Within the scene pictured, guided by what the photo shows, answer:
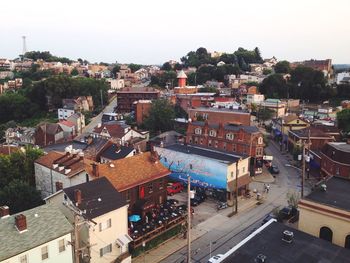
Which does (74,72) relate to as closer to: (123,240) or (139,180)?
(139,180)

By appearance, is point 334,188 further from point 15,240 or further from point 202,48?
point 202,48

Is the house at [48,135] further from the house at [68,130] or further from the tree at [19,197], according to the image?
the tree at [19,197]

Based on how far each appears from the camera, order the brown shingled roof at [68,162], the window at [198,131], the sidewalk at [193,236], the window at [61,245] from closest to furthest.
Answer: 1. the window at [61,245]
2. the sidewalk at [193,236]
3. the brown shingled roof at [68,162]
4. the window at [198,131]

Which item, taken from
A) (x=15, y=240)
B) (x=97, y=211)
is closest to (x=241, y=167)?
(x=97, y=211)

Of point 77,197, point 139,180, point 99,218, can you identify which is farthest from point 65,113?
point 99,218

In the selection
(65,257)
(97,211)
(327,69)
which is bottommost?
(65,257)

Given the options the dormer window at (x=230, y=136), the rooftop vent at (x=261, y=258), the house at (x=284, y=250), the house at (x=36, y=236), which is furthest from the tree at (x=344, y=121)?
the house at (x=36, y=236)
